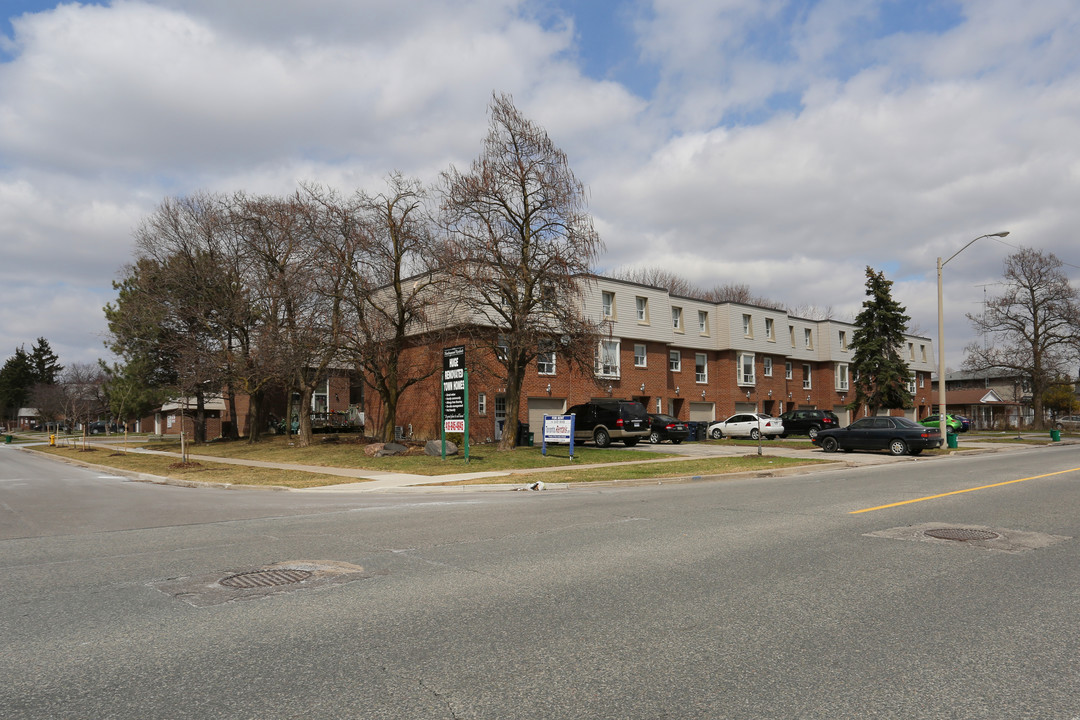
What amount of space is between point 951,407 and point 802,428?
7022 cm

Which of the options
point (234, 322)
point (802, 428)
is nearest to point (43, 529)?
point (234, 322)

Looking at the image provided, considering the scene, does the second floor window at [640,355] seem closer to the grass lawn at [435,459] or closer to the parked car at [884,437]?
the grass lawn at [435,459]

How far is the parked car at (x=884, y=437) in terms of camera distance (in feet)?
87.0

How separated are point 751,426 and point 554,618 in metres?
35.8

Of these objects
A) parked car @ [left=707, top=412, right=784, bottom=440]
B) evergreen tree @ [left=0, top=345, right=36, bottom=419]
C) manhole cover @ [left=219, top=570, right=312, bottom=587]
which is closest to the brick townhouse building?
parked car @ [left=707, top=412, right=784, bottom=440]

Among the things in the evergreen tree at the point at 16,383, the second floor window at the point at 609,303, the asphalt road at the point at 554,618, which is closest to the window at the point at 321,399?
the second floor window at the point at 609,303

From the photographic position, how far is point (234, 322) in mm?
37156

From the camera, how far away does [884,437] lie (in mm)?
27328

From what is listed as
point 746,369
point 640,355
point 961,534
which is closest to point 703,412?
point 746,369

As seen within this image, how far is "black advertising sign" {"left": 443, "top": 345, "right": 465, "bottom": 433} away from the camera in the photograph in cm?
2284

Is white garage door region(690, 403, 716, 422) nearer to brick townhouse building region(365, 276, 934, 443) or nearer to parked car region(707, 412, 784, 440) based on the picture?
brick townhouse building region(365, 276, 934, 443)

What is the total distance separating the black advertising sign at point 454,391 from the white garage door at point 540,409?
1495 cm

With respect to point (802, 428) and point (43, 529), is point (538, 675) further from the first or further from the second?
point (802, 428)

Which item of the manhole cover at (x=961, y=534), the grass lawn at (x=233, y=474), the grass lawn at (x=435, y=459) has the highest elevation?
the manhole cover at (x=961, y=534)
